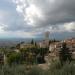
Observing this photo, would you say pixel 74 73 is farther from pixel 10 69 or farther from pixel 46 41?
pixel 46 41

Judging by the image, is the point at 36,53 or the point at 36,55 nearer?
the point at 36,55

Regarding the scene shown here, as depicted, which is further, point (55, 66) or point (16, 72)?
point (55, 66)

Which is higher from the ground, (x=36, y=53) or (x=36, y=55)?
(x=36, y=53)

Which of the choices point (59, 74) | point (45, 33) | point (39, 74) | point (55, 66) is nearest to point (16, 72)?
point (39, 74)

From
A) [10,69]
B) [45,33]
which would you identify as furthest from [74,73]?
[45,33]

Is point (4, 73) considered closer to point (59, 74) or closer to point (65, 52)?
point (59, 74)

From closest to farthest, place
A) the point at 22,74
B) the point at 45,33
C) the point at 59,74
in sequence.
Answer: the point at 22,74
the point at 59,74
the point at 45,33

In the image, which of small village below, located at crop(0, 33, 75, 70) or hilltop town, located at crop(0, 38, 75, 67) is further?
hilltop town, located at crop(0, 38, 75, 67)

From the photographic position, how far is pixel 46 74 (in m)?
8.88

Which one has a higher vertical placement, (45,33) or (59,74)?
(45,33)

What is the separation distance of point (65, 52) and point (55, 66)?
114 ft

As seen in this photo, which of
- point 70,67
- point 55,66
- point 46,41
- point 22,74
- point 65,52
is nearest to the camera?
point 22,74

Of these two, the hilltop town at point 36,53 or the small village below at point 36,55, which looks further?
the hilltop town at point 36,53

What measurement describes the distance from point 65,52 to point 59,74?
38.1m
